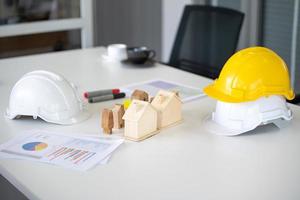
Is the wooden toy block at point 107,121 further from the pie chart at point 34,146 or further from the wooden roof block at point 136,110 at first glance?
the pie chart at point 34,146

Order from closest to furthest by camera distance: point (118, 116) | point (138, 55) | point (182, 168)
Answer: point (182, 168) < point (118, 116) < point (138, 55)

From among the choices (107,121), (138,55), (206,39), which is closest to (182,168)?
(107,121)

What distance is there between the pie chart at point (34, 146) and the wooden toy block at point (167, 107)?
366mm

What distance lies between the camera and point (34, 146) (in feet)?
5.00

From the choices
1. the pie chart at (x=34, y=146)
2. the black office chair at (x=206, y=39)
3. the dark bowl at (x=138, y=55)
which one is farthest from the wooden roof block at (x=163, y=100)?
the black office chair at (x=206, y=39)

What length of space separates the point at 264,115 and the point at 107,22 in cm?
271

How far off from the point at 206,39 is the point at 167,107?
114cm

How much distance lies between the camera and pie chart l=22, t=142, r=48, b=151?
151cm

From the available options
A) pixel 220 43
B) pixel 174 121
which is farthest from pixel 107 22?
pixel 174 121

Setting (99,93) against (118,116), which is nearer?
(118,116)

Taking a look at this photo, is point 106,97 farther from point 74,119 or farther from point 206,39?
point 206,39

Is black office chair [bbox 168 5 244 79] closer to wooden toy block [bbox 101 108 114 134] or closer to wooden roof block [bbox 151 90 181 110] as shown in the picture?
wooden roof block [bbox 151 90 181 110]

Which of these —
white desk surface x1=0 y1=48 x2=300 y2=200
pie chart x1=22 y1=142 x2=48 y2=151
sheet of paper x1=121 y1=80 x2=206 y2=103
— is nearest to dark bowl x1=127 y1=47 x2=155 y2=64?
sheet of paper x1=121 y1=80 x2=206 y2=103

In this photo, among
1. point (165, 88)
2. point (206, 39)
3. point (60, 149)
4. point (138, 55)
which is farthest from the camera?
point (206, 39)
